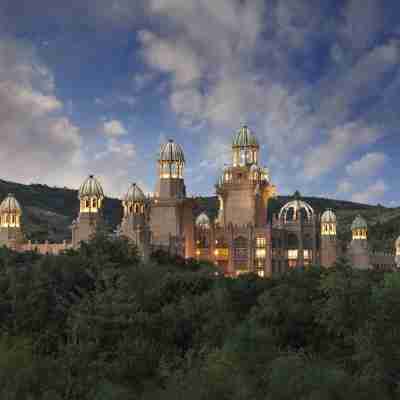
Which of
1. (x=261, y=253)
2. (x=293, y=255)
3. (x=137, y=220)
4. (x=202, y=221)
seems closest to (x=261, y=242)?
(x=261, y=253)

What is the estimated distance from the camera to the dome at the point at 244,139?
121938 millimetres

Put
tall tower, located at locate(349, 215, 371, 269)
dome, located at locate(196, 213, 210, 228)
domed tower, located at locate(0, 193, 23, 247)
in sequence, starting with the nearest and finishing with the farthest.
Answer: domed tower, located at locate(0, 193, 23, 247) → dome, located at locate(196, 213, 210, 228) → tall tower, located at locate(349, 215, 371, 269)

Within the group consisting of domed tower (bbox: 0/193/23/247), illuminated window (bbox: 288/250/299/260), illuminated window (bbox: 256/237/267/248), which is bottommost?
illuminated window (bbox: 288/250/299/260)

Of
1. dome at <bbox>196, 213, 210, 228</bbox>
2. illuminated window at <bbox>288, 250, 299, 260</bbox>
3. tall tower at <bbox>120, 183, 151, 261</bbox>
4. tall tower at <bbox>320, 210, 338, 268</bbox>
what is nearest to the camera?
tall tower at <bbox>120, 183, 151, 261</bbox>

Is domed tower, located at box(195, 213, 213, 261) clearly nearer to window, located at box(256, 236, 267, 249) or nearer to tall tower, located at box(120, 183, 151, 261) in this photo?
window, located at box(256, 236, 267, 249)

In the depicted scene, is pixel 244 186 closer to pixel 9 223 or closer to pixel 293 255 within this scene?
pixel 293 255

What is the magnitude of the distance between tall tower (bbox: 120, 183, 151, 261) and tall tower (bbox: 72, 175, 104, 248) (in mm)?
3237

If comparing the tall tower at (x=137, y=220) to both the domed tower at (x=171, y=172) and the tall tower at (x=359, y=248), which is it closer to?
the domed tower at (x=171, y=172)

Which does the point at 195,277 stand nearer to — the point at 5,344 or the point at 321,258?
the point at 5,344

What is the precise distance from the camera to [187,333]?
65.6 m

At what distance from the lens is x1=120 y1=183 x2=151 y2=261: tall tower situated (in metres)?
99.0

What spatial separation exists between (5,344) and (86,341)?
595 centimetres

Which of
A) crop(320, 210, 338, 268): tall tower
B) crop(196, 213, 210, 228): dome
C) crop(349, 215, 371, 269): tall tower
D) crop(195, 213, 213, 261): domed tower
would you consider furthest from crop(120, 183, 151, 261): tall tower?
crop(349, 215, 371, 269): tall tower

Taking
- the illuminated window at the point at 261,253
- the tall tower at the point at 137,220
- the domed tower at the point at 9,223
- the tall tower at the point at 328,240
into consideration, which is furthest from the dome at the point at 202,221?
the domed tower at the point at 9,223
